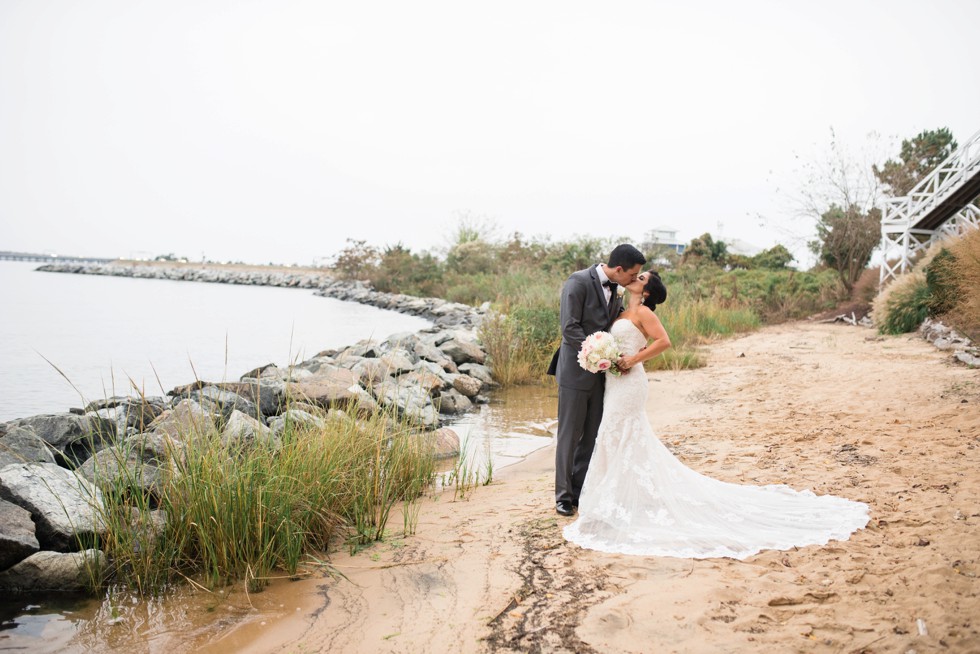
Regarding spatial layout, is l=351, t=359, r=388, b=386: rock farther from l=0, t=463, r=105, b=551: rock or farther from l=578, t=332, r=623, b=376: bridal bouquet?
l=578, t=332, r=623, b=376: bridal bouquet

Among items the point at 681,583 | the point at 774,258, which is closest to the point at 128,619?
the point at 681,583

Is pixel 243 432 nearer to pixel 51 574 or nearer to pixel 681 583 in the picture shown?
pixel 51 574

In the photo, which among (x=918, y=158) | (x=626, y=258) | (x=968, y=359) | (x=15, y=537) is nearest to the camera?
(x=15, y=537)

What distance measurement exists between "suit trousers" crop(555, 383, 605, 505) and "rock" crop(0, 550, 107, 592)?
3216 millimetres

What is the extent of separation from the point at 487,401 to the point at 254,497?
735 cm

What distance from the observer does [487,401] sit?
453 inches

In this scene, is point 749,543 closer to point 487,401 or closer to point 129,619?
point 129,619

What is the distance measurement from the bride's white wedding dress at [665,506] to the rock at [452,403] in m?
5.56

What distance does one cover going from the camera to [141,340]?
16.8 metres

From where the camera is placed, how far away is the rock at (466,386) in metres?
11.5

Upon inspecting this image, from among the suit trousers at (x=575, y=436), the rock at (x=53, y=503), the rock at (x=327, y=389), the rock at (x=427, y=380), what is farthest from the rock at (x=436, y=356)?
the rock at (x=53, y=503)

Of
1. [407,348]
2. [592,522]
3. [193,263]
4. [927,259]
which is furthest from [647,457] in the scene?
[193,263]

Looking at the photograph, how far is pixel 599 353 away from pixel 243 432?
9.82 feet

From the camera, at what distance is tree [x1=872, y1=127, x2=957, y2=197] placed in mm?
25000
